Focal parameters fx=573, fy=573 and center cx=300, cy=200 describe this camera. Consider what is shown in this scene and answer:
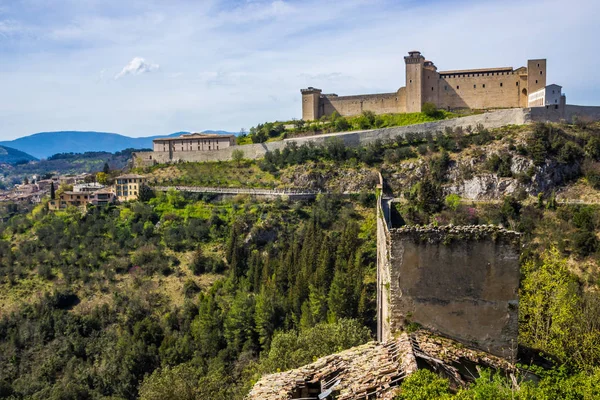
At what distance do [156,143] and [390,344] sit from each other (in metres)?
67.3

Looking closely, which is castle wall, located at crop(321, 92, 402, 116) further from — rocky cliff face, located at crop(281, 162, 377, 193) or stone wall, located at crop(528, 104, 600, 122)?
stone wall, located at crop(528, 104, 600, 122)

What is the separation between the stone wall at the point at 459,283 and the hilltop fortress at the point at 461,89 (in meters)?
52.1

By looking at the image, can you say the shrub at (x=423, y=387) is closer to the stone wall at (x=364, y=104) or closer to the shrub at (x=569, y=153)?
the shrub at (x=569, y=153)

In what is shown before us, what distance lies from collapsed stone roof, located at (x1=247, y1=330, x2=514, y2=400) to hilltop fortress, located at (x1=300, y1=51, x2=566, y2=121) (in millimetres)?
52964

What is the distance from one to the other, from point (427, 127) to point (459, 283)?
50781mm

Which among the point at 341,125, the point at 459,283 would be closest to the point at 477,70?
the point at 341,125

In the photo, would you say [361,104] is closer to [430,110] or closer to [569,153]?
[430,110]

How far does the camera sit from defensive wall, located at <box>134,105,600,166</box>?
182ft

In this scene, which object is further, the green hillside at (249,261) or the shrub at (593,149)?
the shrub at (593,149)

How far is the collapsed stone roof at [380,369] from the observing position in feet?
29.8

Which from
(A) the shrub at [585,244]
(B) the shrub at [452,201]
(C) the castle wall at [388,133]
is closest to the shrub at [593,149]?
(C) the castle wall at [388,133]

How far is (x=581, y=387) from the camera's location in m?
8.91

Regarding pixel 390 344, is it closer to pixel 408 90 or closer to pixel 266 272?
pixel 266 272

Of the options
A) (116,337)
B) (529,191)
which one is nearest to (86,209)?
(116,337)
